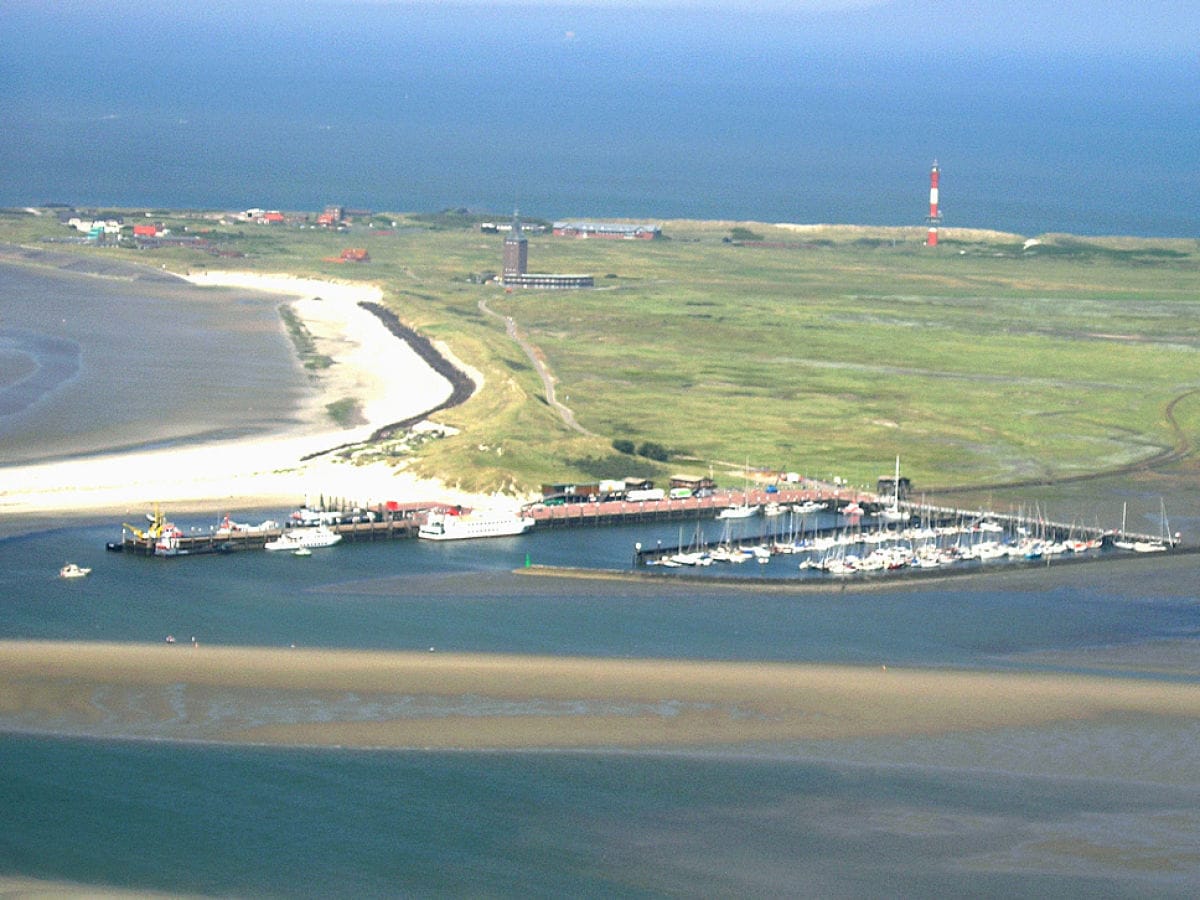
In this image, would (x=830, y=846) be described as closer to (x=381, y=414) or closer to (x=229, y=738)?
(x=229, y=738)

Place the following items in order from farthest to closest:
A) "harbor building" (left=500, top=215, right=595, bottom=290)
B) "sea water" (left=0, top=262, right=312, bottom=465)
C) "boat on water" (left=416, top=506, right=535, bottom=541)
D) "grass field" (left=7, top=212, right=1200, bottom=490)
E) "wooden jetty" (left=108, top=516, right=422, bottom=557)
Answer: "harbor building" (left=500, top=215, right=595, bottom=290), "grass field" (left=7, top=212, right=1200, bottom=490), "sea water" (left=0, top=262, right=312, bottom=465), "boat on water" (left=416, top=506, right=535, bottom=541), "wooden jetty" (left=108, top=516, right=422, bottom=557)

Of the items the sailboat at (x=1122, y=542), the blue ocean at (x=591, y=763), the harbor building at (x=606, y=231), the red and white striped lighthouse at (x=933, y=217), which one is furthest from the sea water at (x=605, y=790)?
the red and white striped lighthouse at (x=933, y=217)

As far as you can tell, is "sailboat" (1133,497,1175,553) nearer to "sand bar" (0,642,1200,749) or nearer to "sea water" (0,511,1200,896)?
"sea water" (0,511,1200,896)

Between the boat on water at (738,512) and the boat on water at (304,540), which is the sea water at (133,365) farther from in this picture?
the boat on water at (738,512)

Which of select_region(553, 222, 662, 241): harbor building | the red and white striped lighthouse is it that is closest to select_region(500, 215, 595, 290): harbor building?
select_region(553, 222, 662, 241): harbor building

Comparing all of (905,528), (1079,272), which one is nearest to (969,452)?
(905,528)
